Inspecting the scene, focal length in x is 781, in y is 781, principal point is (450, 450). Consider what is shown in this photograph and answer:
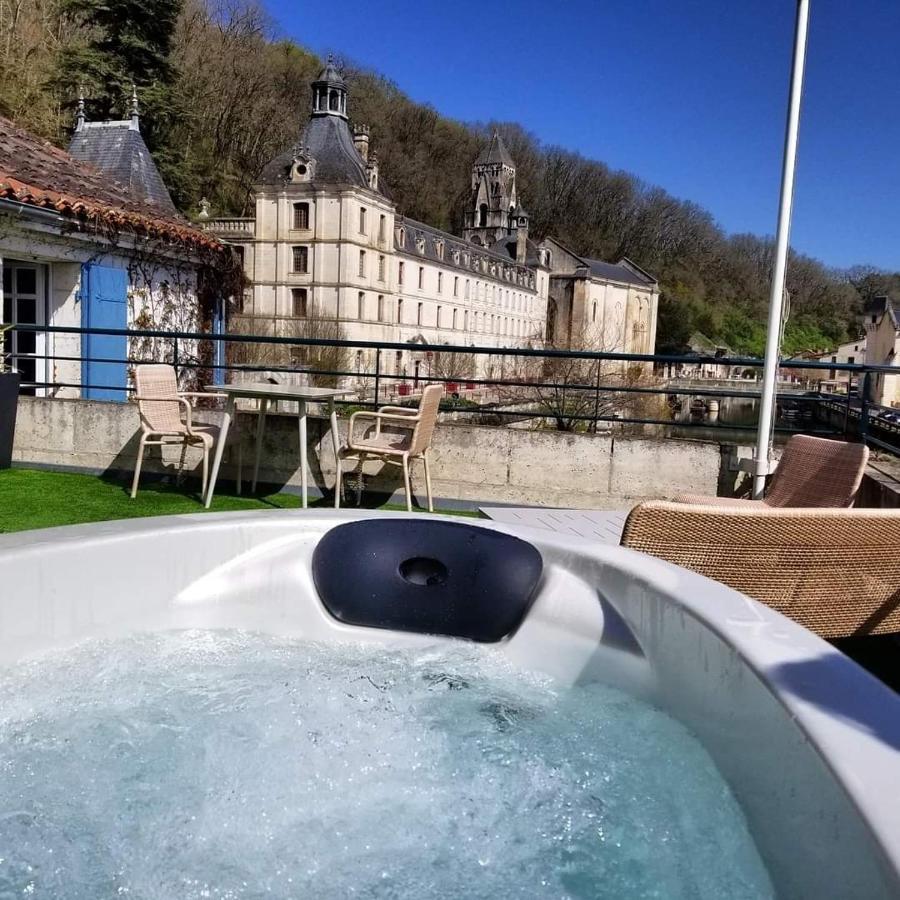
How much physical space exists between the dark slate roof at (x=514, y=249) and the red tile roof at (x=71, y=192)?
167 feet

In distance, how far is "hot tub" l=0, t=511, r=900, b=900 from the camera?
1.29 metres

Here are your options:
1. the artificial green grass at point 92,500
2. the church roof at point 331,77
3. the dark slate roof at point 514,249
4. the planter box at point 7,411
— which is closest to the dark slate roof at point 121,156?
the planter box at point 7,411

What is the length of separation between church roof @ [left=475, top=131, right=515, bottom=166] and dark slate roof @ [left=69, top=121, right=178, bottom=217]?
51.0 m

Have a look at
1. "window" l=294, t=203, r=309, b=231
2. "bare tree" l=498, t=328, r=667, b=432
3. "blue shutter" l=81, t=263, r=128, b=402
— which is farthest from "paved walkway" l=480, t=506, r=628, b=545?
"window" l=294, t=203, r=309, b=231

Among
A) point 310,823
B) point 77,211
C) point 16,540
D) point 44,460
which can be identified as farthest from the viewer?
point 77,211

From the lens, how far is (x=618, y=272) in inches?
2453

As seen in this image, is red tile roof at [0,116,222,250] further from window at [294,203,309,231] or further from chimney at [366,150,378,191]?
chimney at [366,150,378,191]

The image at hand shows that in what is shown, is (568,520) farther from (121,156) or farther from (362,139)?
(362,139)

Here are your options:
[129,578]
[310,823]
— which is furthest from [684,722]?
[129,578]

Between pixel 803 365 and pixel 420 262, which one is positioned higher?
pixel 420 262

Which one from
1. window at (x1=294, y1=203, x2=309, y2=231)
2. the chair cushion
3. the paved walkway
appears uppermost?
window at (x1=294, y1=203, x2=309, y2=231)

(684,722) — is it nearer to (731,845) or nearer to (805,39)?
(731,845)

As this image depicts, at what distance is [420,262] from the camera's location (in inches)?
1740

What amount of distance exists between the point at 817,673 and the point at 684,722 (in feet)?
1.60
